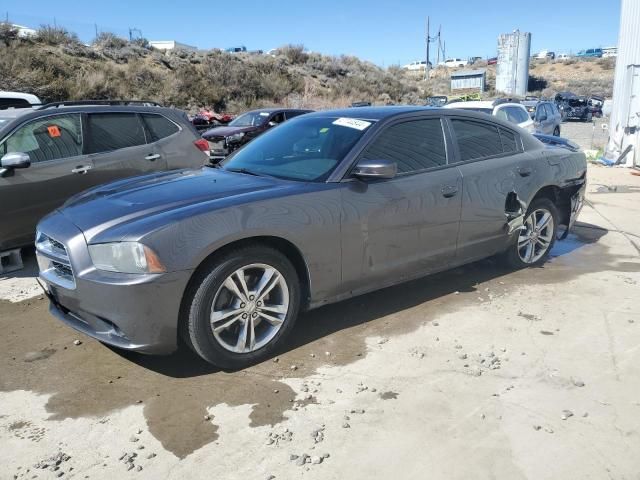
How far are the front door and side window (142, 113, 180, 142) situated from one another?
348 centimetres

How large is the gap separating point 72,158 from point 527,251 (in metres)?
4.85

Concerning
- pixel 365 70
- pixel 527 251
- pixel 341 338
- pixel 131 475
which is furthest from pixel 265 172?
pixel 365 70

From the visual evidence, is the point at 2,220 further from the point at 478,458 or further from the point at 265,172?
the point at 478,458

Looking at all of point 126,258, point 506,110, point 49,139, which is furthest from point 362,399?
point 506,110

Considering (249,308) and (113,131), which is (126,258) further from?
(113,131)

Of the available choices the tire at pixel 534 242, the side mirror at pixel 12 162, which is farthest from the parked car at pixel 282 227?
the side mirror at pixel 12 162

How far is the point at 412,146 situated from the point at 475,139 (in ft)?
2.69

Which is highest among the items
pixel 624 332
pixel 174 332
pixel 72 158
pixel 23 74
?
pixel 23 74

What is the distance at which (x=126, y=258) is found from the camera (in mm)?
3271

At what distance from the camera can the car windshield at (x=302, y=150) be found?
13.7 feet

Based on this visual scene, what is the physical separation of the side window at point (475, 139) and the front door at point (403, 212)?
21cm

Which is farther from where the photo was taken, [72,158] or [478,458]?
[72,158]

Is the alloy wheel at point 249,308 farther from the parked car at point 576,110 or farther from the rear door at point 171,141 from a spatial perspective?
the parked car at point 576,110

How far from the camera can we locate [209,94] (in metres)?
30.2
